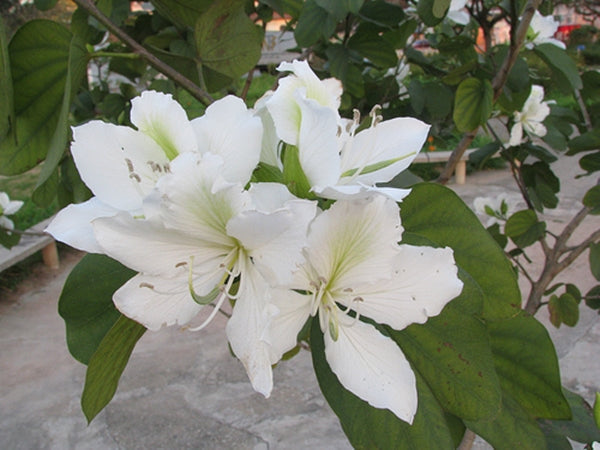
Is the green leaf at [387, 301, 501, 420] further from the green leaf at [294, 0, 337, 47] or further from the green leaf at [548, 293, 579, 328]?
the green leaf at [548, 293, 579, 328]

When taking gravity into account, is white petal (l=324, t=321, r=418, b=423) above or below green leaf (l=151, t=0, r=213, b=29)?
below

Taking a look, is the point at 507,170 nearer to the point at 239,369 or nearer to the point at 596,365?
the point at 596,365

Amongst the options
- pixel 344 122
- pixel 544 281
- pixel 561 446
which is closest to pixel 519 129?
pixel 544 281

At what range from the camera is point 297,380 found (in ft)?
7.22

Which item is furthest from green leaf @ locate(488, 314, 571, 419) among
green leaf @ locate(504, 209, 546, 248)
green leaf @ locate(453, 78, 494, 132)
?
green leaf @ locate(504, 209, 546, 248)

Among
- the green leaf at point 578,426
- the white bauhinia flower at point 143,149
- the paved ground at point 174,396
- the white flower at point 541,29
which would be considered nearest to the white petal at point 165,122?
the white bauhinia flower at point 143,149

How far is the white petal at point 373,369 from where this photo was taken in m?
0.37

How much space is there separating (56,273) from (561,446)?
9.58 feet

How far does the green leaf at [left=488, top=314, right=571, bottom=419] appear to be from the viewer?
0.54m

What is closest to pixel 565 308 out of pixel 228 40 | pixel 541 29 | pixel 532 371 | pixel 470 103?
pixel 541 29

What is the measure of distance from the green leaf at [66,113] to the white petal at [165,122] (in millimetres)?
75

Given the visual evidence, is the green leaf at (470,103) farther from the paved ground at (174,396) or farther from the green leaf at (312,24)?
the paved ground at (174,396)

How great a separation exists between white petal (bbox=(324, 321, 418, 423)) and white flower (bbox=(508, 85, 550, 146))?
46.2 inches

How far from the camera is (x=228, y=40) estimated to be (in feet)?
2.09
